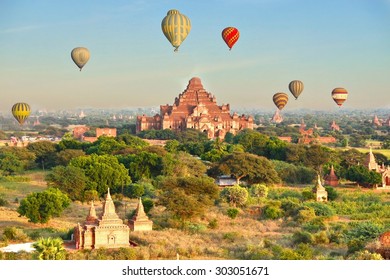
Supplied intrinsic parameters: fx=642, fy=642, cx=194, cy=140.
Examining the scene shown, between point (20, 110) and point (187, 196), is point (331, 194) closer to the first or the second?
point (187, 196)

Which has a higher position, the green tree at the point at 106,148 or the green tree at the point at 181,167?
the green tree at the point at 106,148

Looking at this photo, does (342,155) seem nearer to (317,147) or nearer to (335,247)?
(317,147)

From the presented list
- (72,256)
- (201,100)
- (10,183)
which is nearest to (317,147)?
(10,183)

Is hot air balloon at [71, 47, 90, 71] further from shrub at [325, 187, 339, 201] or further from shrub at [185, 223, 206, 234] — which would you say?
shrub at [185, 223, 206, 234]

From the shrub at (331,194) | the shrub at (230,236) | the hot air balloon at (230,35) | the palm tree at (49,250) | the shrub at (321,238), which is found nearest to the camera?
the palm tree at (49,250)

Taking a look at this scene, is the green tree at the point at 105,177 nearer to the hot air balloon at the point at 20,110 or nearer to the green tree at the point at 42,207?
the green tree at the point at 42,207

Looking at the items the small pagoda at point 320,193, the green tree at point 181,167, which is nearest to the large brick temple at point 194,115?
the green tree at point 181,167
